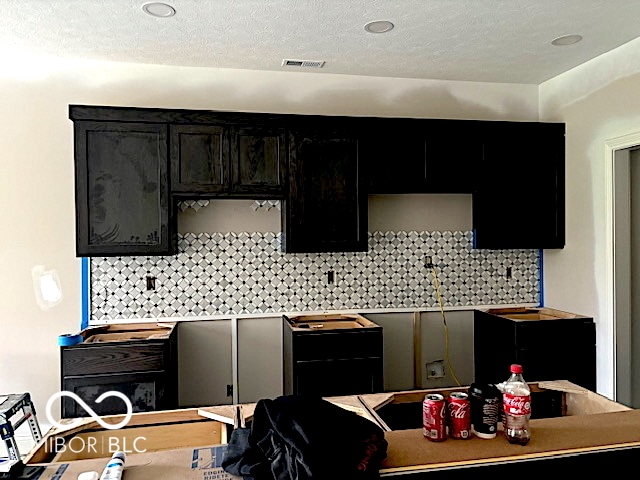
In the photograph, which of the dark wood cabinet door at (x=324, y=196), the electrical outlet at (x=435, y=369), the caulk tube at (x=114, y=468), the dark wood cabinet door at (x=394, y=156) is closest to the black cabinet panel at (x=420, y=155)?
the dark wood cabinet door at (x=394, y=156)

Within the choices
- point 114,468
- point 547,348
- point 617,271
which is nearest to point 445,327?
point 547,348

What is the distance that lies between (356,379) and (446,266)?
1.24 m

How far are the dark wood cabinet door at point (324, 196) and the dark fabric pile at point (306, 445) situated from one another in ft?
6.77

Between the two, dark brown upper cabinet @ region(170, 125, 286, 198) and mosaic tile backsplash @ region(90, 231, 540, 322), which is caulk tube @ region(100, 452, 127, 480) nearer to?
dark brown upper cabinet @ region(170, 125, 286, 198)

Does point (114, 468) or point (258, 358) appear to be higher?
point (114, 468)

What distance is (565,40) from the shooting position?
3.26 meters

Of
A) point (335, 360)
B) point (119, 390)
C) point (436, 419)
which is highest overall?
point (436, 419)

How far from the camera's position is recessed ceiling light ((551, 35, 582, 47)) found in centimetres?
320

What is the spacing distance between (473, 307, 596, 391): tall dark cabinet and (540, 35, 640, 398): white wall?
3.3 inches

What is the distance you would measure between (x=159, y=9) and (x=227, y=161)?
3.33ft

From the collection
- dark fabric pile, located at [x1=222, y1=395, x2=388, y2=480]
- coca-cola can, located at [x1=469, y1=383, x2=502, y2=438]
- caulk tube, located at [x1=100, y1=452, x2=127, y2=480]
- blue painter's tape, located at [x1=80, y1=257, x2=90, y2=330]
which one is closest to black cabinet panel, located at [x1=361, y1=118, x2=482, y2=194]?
blue painter's tape, located at [x1=80, y1=257, x2=90, y2=330]

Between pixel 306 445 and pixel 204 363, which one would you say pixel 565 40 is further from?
pixel 204 363

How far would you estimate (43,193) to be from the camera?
11.8ft

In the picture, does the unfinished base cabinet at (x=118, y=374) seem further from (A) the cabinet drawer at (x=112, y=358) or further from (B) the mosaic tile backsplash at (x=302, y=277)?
(B) the mosaic tile backsplash at (x=302, y=277)
